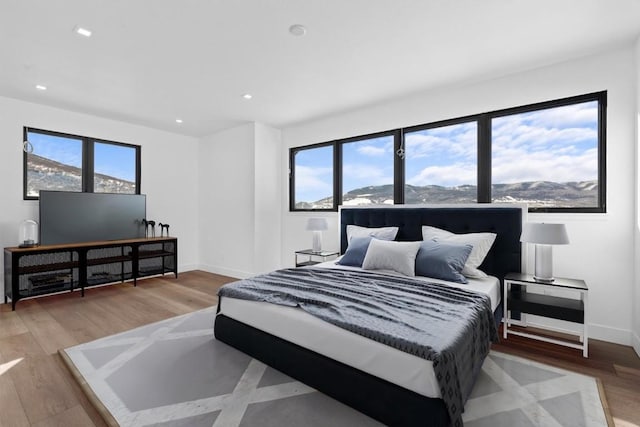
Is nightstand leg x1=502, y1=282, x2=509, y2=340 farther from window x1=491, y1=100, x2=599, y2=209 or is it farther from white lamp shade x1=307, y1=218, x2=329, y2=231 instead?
white lamp shade x1=307, y1=218, x2=329, y2=231

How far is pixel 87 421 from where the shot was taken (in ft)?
5.62

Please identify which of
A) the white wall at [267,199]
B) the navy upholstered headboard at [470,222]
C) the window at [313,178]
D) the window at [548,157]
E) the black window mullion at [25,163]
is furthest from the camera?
the white wall at [267,199]

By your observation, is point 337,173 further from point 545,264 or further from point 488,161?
point 545,264

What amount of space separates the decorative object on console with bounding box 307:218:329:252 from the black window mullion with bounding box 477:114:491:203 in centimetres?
198

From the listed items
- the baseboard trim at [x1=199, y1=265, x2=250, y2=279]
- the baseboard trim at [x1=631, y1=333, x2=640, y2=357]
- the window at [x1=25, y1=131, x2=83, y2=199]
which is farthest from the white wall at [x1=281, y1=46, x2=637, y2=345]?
the window at [x1=25, y1=131, x2=83, y2=199]

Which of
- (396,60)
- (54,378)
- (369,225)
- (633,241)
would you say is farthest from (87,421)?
(633,241)

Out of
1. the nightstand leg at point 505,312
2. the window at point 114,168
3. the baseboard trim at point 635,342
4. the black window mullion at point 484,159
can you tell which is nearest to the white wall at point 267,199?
the window at point 114,168

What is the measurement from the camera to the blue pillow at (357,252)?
335cm

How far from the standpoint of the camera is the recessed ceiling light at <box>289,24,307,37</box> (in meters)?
2.38

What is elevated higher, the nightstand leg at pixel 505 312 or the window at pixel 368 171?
the window at pixel 368 171

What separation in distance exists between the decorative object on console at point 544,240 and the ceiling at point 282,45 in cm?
158

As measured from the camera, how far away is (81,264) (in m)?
4.17

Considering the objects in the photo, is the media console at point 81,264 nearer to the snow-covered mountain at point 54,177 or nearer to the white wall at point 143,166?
the white wall at point 143,166

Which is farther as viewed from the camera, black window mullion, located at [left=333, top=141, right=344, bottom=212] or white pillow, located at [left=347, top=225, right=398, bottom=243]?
black window mullion, located at [left=333, top=141, right=344, bottom=212]
